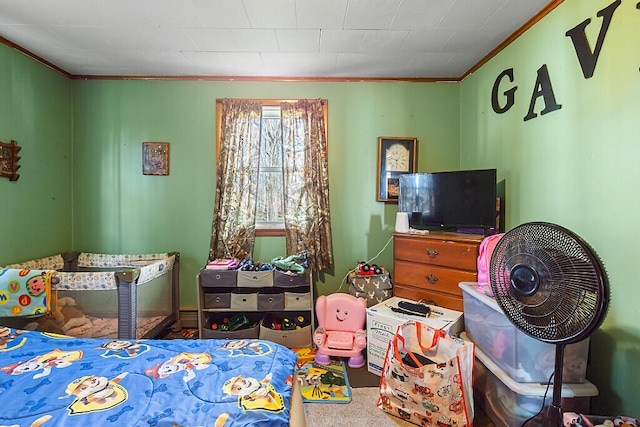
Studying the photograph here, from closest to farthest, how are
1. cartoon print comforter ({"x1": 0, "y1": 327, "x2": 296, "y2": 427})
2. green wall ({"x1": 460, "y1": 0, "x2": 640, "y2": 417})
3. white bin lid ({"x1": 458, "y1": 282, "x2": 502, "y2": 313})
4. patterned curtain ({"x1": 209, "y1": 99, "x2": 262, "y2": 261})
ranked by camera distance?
cartoon print comforter ({"x1": 0, "y1": 327, "x2": 296, "y2": 427})
green wall ({"x1": 460, "y1": 0, "x2": 640, "y2": 417})
white bin lid ({"x1": 458, "y1": 282, "x2": 502, "y2": 313})
patterned curtain ({"x1": 209, "y1": 99, "x2": 262, "y2": 261})

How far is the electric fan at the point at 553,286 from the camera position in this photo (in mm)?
982

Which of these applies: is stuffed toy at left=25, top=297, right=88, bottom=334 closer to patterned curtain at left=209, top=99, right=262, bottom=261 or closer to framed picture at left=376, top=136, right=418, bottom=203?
patterned curtain at left=209, top=99, right=262, bottom=261

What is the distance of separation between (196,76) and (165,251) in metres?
1.77

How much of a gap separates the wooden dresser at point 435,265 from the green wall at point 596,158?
0.47 metres

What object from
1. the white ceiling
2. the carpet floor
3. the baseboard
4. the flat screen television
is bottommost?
the carpet floor

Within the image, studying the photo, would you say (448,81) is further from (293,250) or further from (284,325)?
(284,325)

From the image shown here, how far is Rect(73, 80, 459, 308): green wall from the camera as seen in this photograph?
2.95m

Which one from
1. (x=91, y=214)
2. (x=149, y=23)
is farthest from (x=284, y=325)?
(x=149, y=23)

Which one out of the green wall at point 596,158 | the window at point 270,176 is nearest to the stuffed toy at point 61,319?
the window at point 270,176

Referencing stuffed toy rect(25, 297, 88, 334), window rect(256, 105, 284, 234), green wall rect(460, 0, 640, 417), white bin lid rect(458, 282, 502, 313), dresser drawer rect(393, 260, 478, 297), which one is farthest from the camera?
window rect(256, 105, 284, 234)

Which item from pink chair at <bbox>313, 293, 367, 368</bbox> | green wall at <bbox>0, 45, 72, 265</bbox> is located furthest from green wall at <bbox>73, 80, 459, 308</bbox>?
pink chair at <bbox>313, 293, 367, 368</bbox>

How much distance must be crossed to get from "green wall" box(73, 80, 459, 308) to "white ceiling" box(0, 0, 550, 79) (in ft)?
0.58

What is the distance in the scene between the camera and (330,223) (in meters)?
2.99

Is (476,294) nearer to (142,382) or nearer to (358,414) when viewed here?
(358,414)
